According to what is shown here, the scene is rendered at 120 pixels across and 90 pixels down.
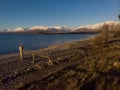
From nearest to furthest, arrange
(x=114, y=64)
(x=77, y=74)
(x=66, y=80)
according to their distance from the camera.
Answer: (x=66, y=80) < (x=77, y=74) < (x=114, y=64)

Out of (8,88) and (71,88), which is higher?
(71,88)

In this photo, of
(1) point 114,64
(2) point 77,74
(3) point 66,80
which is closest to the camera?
(3) point 66,80

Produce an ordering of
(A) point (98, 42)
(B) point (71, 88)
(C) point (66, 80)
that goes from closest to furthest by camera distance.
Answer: (B) point (71, 88) < (C) point (66, 80) < (A) point (98, 42)

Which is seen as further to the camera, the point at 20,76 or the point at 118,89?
the point at 20,76

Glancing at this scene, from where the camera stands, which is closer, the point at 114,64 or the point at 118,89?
the point at 118,89

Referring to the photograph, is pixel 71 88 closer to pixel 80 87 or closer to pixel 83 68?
pixel 80 87

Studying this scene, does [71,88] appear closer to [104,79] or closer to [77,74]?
[104,79]

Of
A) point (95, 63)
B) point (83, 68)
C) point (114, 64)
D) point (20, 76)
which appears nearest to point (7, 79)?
point (20, 76)

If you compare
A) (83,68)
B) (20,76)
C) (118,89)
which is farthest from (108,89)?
(20,76)

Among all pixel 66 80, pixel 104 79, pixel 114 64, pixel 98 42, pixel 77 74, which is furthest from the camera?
pixel 98 42
